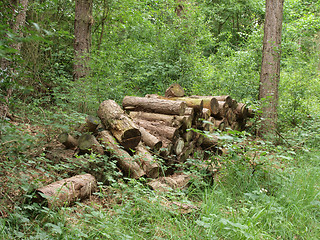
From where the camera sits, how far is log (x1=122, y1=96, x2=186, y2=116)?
17.9 feet

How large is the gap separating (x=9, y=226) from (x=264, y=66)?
7.52 metres

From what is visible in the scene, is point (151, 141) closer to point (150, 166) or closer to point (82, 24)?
point (150, 166)

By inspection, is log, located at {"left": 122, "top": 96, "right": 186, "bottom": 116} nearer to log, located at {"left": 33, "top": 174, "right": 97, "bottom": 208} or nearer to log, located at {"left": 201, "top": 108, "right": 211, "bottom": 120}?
log, located at {"left": 201, "top": 108, "right": 211, "bottom": 120}

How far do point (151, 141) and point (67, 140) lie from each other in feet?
4.60

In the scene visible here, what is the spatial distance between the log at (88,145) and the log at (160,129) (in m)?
1.31

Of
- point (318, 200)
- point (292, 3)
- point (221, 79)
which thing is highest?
point (292, 3)

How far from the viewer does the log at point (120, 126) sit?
4.33 m

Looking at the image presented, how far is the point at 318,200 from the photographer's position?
11.3 ft

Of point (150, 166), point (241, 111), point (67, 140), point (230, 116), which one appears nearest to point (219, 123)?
point (230, 116)

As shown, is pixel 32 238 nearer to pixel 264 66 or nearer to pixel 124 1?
pixel 264 66

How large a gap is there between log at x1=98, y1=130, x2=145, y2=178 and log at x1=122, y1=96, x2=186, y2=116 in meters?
1.62

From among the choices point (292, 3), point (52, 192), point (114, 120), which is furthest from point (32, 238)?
point (292, 3)

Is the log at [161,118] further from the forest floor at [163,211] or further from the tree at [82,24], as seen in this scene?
the tree at [82,24]

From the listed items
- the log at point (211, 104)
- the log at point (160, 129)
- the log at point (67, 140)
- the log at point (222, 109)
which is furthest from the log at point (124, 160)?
the log at point (222, 109)
